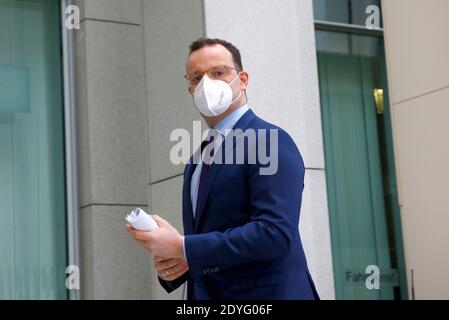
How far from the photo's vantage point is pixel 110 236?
8070mm

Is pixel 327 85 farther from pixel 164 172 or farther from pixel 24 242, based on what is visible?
pixel 24 242

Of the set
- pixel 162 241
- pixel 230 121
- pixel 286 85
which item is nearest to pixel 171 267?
pixel 162 241

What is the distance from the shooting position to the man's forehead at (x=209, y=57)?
361 cm

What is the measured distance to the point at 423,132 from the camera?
7.95 metres

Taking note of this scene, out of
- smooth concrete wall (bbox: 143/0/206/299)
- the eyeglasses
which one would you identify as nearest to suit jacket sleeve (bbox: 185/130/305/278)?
the eyeglasses

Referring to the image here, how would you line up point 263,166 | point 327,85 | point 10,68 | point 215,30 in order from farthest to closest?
point 327,85, point 10,68, point 215,30, point 263,166

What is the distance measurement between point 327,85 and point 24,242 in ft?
10.7

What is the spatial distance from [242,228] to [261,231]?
0.07m

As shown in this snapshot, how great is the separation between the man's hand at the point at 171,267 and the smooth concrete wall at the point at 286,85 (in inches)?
171

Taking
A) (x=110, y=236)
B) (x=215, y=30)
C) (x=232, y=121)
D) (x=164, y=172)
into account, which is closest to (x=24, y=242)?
(x=110, y=236)

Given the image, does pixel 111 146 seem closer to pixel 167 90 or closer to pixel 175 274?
pixel 167 90

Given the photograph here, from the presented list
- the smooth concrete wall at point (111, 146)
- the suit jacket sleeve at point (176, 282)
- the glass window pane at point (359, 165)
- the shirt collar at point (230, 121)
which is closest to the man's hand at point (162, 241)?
the suit jacket sleeve at point (176, 282)

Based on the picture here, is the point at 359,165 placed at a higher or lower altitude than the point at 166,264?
higher

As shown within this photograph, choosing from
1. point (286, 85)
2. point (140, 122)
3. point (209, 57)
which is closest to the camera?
point (209, 57)
